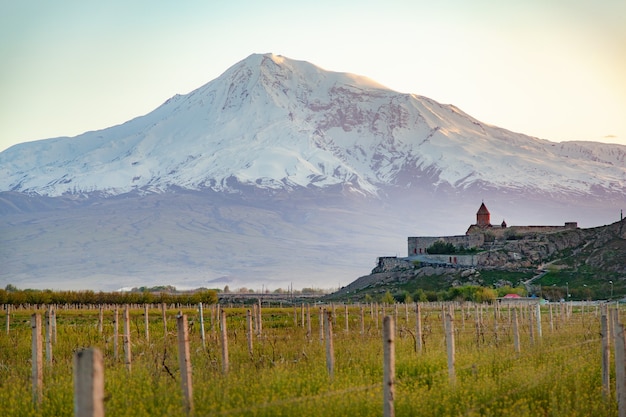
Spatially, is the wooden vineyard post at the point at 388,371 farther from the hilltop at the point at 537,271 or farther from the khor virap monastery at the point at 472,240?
the khor virap monastery at the point at 472,240

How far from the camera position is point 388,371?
1391cm

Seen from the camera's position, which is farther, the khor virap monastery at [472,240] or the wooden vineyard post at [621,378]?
the khor virap monastery at [472,240]

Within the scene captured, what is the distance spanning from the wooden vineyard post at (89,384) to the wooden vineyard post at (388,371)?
4.70 meters

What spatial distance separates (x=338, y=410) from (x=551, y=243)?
98582mm

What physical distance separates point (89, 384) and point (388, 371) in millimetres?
4940

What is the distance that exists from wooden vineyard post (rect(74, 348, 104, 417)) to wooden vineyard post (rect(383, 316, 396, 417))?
4.70 meters

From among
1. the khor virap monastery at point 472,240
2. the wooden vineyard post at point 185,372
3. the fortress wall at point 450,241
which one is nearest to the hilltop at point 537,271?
the fortress wall at point 450,241

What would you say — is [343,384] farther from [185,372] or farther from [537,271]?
[537,271]

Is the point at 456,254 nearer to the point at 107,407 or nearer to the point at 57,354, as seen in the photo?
the point at 57,354

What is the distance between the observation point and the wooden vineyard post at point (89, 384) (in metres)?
10.1

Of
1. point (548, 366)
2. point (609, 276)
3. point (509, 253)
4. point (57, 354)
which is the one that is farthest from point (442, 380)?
point (509, 253)

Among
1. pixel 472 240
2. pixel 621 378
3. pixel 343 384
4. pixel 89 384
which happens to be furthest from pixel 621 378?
pixel 472 240

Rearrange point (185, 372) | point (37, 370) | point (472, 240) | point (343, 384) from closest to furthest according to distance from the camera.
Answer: point (185, 372), point (37, 370), point (343, 384), point (472, 240)

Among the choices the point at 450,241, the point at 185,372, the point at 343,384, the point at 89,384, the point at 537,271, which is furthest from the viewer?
the point at 450,241
